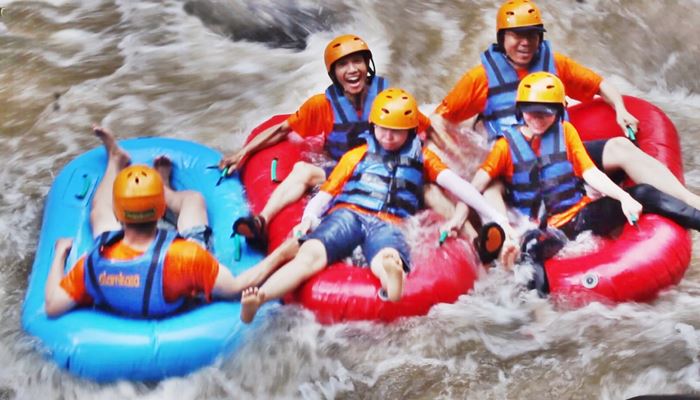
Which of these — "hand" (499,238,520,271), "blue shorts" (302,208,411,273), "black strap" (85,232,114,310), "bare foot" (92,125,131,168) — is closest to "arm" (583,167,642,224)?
"hand" (499,238,520,271)

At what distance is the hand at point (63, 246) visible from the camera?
4578 mm

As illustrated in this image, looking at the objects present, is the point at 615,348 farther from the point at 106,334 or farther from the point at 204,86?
the point at 204,86

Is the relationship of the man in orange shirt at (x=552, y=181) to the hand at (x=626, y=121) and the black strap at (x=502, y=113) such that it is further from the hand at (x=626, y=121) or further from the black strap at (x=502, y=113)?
the hand at (x=626, y=121)

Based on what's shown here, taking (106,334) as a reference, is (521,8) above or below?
above

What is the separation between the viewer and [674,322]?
14.3ft

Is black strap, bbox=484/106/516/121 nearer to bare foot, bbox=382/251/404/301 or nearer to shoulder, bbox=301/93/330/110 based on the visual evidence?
shoulder, bbox=301/93/330/110

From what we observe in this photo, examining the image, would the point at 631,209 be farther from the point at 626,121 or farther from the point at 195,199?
the point at 195,199

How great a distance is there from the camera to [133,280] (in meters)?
4.22

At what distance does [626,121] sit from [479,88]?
85cm

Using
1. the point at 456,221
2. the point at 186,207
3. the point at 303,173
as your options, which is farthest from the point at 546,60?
the point at 186,207

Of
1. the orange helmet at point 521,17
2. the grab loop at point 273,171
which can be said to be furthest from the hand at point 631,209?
the grab loop at point 273,171

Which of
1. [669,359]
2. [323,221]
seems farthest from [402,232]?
[669,359]

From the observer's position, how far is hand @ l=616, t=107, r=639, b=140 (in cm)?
524

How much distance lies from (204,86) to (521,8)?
2754 millimetres
